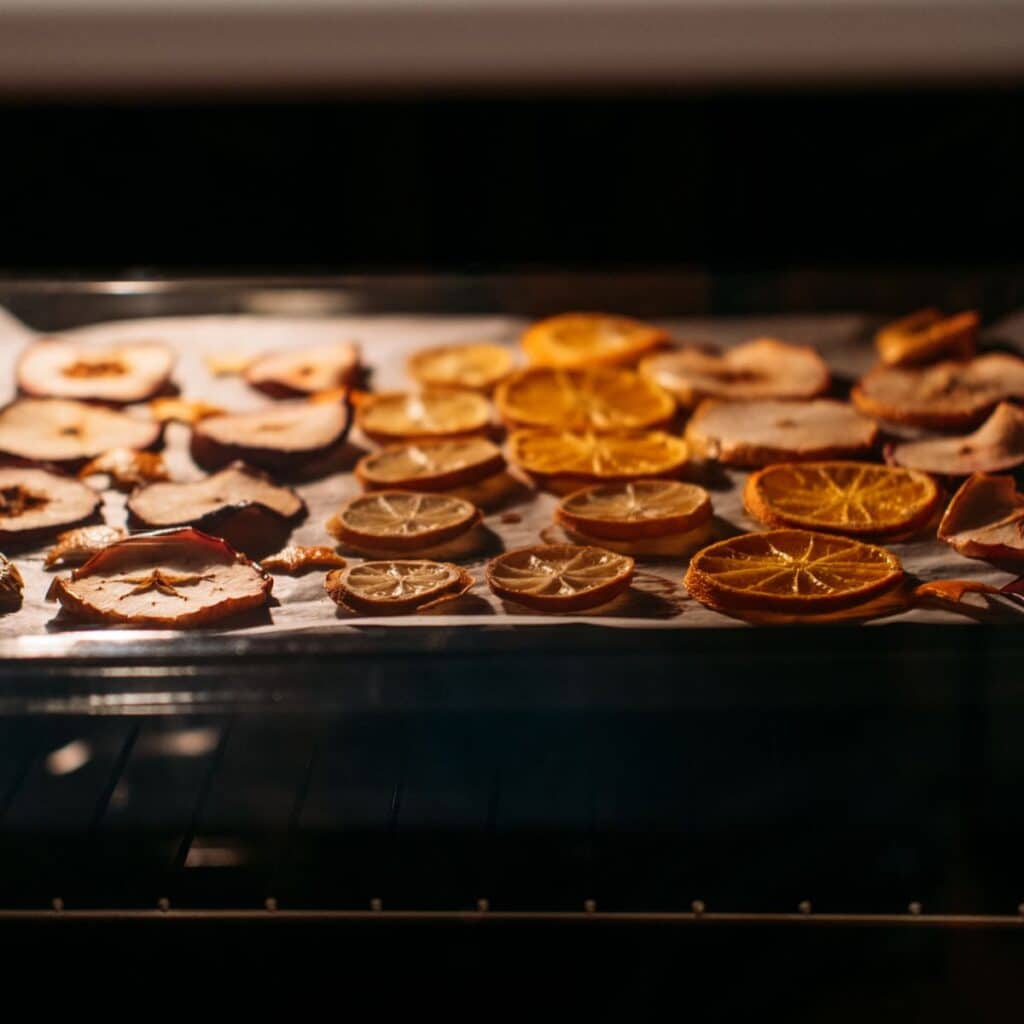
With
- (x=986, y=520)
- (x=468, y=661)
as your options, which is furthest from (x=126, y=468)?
(x=986, y=520)

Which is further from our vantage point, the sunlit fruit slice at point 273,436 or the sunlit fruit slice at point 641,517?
the sunlit fruit slice at point 273,436

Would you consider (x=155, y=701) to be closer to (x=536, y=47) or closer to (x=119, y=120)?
(x=536, y=47)

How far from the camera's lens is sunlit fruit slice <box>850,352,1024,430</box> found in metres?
1.38

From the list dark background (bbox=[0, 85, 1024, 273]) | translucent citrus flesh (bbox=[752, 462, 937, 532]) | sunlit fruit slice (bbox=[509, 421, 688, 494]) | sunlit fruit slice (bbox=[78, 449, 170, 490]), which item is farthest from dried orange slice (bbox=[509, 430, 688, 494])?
dark background (bbox=[0, 85, 1024, 273])

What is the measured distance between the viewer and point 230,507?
1.18 meters

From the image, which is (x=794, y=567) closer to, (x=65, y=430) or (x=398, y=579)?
(x=398, y=579)

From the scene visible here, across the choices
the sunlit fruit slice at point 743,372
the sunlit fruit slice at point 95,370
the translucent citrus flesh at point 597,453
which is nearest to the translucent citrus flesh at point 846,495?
the translucent citrus flesh at point 597,453

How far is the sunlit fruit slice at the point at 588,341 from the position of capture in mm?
1519

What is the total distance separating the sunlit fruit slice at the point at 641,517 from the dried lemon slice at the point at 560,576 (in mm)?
38

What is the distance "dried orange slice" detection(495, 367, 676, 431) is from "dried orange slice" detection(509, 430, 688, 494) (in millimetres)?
32

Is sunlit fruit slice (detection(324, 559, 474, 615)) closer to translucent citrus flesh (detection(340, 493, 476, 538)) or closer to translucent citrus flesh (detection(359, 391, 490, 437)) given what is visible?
translucent citrus flesh (detection(340, 493, 476, 538))

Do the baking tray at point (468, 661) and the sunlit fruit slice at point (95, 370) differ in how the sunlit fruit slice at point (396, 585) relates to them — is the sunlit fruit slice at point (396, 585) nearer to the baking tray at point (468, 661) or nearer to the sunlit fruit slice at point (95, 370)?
the baking tray at point (468, 661)

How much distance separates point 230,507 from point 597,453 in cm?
33

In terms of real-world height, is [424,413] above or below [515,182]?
below
